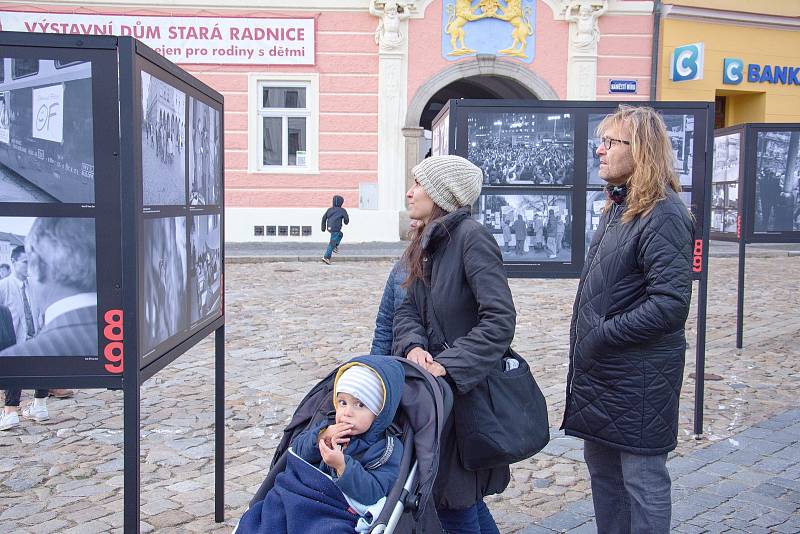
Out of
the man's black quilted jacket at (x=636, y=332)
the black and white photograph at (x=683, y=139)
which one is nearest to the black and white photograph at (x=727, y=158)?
the black and white photograph at (x=683, y=139)

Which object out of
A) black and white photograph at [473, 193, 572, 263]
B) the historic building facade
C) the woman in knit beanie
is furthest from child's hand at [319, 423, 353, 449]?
the historic building facade

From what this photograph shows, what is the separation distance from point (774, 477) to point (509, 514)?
5.07 ft

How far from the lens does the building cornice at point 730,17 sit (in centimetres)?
2089

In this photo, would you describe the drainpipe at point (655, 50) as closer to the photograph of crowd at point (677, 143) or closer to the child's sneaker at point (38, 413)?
the photograph of crowd at point (677, 143)

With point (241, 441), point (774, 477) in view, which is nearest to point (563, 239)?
point (774, 477)

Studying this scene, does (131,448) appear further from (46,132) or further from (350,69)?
(350,69)

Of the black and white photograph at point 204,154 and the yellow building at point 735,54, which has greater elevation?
the yellow building at point 735,54

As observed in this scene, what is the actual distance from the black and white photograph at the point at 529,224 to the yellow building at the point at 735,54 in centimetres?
1653

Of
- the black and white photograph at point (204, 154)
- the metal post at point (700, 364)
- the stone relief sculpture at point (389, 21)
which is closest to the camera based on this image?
the black and white photograph at point (204, 154)

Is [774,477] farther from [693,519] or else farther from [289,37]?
[289,37]

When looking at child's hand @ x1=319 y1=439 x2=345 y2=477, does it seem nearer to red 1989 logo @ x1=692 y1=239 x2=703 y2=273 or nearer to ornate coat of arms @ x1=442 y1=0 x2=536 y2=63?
red 1989 logo @ x1=692 y1=239 x2=703 y2=273

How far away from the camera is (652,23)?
20984 mm

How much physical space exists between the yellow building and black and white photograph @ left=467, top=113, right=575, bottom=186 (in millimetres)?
16483

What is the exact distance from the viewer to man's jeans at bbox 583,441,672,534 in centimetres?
304
